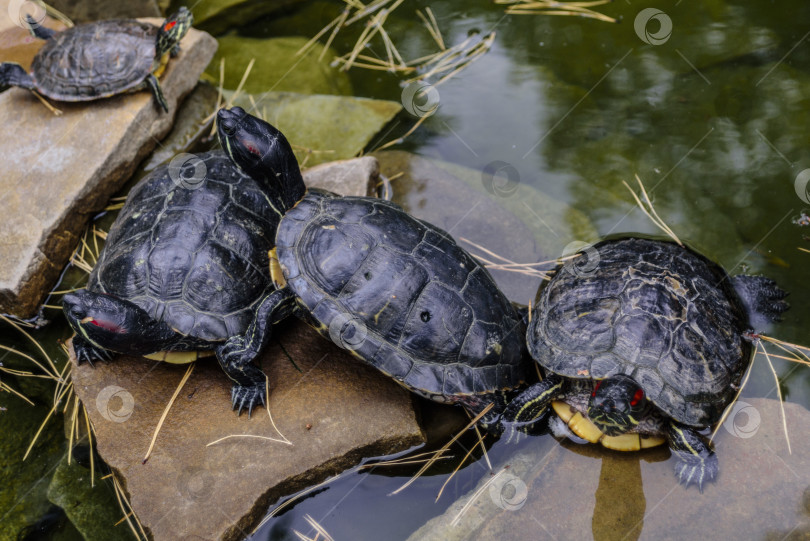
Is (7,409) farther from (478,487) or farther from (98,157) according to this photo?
(478,487)

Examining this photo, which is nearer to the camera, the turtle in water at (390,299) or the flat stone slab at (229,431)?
the flat stone slab at (229,431)

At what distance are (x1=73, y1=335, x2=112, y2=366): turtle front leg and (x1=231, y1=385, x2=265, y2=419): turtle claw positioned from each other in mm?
908

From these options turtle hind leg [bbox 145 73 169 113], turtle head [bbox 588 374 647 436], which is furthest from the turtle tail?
turtle hind leg [bbox 145 73 169 113]

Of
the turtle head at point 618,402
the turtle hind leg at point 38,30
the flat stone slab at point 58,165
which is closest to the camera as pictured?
the turtle head at point 618,402

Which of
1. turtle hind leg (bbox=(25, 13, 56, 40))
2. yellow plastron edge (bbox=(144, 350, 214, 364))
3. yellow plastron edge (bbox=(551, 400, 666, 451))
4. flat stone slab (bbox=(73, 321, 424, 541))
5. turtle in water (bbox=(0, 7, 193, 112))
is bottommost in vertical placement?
yellow plastron edge (bbox=(551, 400, 666, 451))

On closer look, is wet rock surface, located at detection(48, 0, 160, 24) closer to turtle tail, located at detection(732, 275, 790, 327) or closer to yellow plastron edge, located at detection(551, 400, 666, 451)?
yellow plastron edge, located at detection(551, 400, 666, 451)

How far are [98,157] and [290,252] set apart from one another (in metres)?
2.25

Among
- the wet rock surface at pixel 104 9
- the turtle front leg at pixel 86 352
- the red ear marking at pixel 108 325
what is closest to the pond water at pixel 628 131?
the turtle front leg at pixel 86 352

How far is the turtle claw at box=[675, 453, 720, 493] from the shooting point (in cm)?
310

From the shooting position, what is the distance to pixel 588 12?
548 centimetres

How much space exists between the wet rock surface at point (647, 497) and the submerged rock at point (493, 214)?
1.24 meters

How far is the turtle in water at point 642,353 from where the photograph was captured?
3135mm

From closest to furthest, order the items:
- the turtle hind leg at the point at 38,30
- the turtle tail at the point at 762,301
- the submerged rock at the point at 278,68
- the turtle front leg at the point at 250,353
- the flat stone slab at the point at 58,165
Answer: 1. the turtle front leg at the point at 250,353
2. the turtle tail at the point at 762,301
3. the flat stone slab at the point at 58,165
4. the turtle hind leg at the point at 38,30
5. the submerged rock at the point at 278,68

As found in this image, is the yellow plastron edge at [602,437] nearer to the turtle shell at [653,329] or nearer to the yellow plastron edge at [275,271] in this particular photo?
the turtle shell at [653,329]
